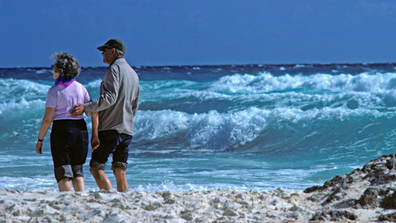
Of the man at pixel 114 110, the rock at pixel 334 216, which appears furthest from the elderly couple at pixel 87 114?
the rock at pixel 334 216

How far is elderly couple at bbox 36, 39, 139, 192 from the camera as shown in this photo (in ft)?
12.4

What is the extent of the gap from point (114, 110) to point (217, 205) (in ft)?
3.95

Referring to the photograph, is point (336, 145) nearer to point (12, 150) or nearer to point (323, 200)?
point (323, 200)

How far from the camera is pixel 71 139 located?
378cm

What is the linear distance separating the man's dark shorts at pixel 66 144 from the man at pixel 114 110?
12 centimetres

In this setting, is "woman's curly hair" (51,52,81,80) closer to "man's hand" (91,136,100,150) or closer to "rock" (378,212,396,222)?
"man's hand" (91,136,100,150)

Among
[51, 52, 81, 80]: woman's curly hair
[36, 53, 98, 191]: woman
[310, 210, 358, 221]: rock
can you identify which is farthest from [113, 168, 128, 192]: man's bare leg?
[310, 210, 358, 221]: rock

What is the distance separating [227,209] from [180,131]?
841cm

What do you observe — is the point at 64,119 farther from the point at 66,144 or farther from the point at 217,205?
the point at 217,205

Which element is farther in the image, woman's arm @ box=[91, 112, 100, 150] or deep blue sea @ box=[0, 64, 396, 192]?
deep blue sea @ box=[0, 64, 396, 192]

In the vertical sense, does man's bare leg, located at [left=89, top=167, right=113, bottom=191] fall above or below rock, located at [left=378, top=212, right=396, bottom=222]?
above

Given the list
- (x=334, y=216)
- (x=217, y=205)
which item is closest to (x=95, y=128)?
(x=217, y=205)

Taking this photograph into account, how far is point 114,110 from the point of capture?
4.01 metres

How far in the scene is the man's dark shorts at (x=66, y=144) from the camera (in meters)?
3.77
